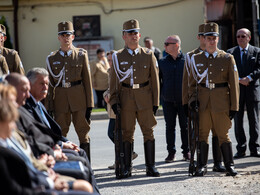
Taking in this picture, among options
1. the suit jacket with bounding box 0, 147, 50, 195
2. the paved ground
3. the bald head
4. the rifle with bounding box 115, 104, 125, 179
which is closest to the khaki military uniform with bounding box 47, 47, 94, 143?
the rifle with bounding box 115, 104, 125, 179

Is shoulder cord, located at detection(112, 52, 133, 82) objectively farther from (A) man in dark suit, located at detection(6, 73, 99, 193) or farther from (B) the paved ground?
(A) man in dark suit, located at detection(6, 73, 99, 193)

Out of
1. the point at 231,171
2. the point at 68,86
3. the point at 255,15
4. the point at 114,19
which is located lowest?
the point at 231,171

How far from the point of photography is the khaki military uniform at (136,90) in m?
9.75

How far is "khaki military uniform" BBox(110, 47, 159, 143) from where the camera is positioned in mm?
9750

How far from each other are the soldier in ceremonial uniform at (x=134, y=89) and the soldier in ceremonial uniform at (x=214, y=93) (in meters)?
0.61

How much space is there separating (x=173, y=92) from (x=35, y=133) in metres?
4.91

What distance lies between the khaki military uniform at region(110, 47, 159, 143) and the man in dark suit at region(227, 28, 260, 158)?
6.94 feet

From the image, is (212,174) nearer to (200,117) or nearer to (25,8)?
(200,117)

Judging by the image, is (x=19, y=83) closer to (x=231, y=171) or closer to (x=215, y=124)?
(x=215, y=124)

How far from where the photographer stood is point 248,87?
37.8ft

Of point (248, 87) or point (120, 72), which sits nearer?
point (120, 72)

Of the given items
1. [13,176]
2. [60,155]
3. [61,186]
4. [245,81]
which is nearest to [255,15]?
[245,81]

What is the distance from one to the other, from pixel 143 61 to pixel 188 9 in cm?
1587

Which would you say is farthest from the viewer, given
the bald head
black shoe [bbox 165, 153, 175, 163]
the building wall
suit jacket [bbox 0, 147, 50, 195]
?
the building wall
